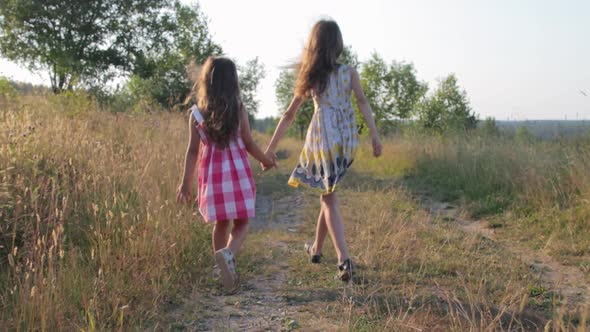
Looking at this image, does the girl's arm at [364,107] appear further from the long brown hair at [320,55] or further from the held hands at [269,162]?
the held hands at [269,162]

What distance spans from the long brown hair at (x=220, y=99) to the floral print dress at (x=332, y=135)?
0.65m

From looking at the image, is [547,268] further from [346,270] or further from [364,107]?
[364,107]

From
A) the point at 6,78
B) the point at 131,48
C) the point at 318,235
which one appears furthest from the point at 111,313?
the point at 131,48

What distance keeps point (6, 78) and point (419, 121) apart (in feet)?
108

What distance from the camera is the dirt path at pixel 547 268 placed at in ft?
10.8

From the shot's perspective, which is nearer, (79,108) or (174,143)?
(174,143)

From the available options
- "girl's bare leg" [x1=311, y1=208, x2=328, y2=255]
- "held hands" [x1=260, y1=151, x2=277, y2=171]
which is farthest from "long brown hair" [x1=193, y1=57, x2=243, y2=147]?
"girl's bare leg" [x1=311, y1=208, x2=328, y2=255]

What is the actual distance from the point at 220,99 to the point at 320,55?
0.85 meters

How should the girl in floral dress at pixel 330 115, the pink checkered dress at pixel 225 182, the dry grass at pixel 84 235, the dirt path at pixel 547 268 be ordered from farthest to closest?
the girl in floral dress at pixel 330 115
the pink checkered dress at pixel 225 182
the dirt path at pixel 547 268
the dry grass at pixel 84 235

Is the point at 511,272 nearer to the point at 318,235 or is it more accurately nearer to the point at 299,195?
the point at 318,235

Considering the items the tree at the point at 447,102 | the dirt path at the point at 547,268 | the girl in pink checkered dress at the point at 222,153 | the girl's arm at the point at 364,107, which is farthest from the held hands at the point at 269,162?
the tree at the point at 447,102

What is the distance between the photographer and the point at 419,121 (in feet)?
124

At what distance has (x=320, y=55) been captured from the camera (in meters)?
3.71

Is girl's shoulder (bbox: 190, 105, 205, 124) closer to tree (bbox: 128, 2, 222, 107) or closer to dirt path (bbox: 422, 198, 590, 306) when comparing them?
dirt path (bbox: 422, 198, 590, 306)
